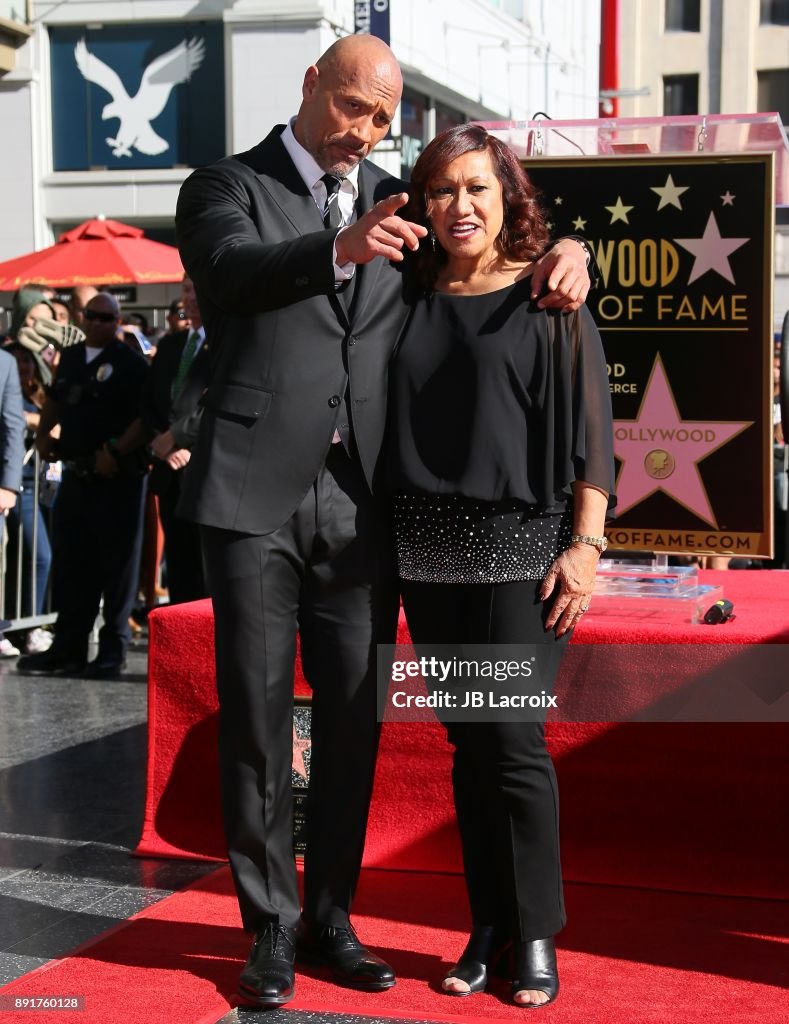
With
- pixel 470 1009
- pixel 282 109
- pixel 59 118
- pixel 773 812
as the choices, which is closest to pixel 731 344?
pixel 773 812

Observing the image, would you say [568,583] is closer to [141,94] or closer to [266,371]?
[266,371]

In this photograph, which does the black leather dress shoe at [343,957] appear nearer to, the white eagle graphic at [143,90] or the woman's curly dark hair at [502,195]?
the woman's curly dark hair at [502,195]

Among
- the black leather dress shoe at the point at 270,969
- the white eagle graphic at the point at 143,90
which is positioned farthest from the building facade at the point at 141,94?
the black leather dress shoe at the point at 270,969

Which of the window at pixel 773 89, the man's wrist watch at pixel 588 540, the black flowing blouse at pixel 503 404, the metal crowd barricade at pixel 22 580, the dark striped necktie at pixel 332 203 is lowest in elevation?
the metal crowd barricade at pixel 22 580

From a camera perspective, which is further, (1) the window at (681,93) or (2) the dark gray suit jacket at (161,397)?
(1) the window at (681,93)

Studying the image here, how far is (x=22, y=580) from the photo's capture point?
901cm

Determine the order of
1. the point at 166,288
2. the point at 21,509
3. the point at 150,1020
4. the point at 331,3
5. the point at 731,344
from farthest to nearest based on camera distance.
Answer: the point at 166,288 < the point at 331,3 < the point at 21,509 < the point at 731,344 < the point at 150,1020

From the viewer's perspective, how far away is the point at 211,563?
3.33 m

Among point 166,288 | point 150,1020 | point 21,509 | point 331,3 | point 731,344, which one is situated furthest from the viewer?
point 166,288

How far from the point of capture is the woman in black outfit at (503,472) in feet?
10.6

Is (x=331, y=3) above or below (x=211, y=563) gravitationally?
above

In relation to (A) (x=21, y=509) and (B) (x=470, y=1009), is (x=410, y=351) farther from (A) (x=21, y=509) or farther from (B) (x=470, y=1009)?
(A) (x=21, y=509)

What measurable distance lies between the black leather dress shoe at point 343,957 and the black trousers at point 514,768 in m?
0.32

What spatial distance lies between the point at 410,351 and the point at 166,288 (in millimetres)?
16937
